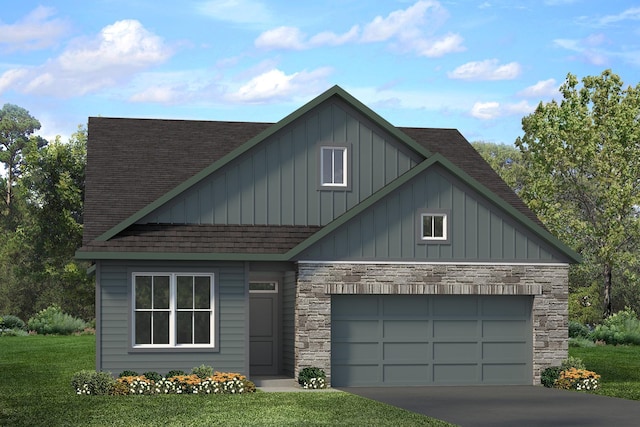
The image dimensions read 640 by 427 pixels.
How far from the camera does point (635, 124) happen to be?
4719cm

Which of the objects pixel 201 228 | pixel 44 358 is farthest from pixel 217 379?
pixel 44 358

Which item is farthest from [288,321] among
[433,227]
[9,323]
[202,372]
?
[9,323]

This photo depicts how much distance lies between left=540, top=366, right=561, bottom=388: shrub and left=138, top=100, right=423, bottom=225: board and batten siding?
6196mm

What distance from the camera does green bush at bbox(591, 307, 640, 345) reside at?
136ft

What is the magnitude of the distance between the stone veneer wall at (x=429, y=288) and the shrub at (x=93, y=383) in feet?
14.4

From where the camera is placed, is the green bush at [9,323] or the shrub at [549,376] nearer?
the shrub at [549,376]

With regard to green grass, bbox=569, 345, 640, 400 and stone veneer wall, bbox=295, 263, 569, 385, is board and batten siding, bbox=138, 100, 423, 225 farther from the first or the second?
green grass, bbox=569, 345, 640, 400

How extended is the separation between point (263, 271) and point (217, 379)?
3.31 meters

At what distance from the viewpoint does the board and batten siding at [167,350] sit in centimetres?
2408

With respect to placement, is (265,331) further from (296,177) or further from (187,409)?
(187,409)

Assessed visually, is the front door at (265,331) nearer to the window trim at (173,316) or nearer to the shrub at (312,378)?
the window trim at (173,316)

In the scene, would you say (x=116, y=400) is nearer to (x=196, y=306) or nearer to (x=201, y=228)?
(x=196, y=306)

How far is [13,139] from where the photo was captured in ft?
301

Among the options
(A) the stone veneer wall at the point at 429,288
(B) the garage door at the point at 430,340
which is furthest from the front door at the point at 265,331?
(B) the garage door at the point at 430,340
